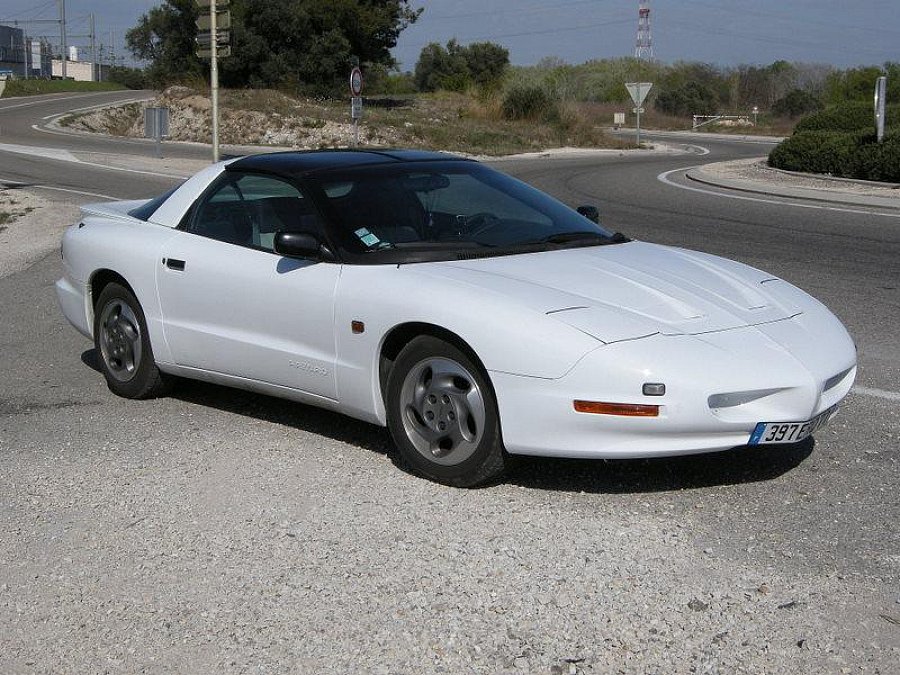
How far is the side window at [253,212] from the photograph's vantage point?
5961mm

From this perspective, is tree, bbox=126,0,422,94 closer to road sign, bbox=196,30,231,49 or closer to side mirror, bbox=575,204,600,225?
road sign, bbox=196,30,231,49

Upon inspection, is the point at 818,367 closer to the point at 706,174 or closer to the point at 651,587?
the point at 651,587

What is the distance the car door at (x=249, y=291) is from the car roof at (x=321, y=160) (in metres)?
0.06

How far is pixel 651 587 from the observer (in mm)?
4027

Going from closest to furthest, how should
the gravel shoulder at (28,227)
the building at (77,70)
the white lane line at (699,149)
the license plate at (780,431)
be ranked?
the license plate at (780,431) < the gravel shoulder at (28,227) < the white lane line at (699,149) < the building at (77,70)

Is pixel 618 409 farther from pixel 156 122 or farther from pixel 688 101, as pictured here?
pixel 688 101

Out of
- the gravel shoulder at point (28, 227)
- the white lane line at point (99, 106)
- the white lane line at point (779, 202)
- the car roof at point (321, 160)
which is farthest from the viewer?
the white lane line at point (99, 106)

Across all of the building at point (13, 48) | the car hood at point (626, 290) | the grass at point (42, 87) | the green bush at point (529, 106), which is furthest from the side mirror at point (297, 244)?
the building at point (13, 48)

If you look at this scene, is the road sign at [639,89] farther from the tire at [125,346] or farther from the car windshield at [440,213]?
the tire at [125,346]

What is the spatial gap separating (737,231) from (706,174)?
1171cm

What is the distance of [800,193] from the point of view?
20734mm

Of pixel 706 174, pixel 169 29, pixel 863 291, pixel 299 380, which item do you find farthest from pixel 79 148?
pixel 299 380

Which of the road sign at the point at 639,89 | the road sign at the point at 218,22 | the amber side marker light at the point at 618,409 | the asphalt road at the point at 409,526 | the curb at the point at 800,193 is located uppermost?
the road sign at the point at 218,22

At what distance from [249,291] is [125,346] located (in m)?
1.17
